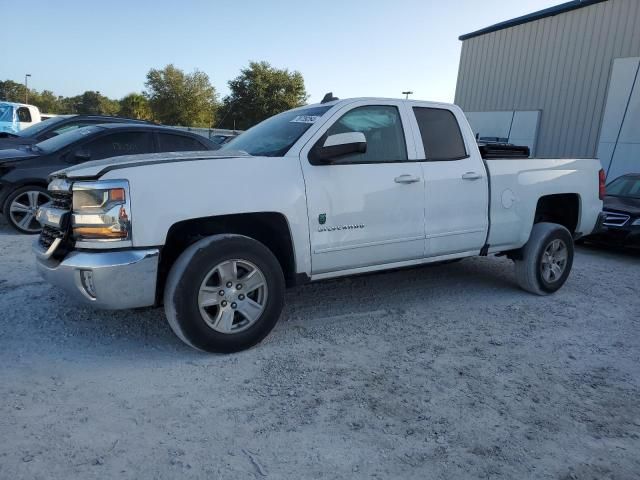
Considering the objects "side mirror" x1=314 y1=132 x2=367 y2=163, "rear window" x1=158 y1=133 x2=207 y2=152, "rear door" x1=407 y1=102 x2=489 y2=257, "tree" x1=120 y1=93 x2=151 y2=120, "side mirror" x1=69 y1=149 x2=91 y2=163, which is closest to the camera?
"side mirror" x1=314 y1=132 x2=367 y2=163

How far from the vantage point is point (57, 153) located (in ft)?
23.2

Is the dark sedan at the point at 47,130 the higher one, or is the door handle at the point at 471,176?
the dark sedan at the point at 47,130

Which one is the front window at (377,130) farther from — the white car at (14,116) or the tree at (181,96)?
the tree at (181,96)

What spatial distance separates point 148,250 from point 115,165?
1.92ft

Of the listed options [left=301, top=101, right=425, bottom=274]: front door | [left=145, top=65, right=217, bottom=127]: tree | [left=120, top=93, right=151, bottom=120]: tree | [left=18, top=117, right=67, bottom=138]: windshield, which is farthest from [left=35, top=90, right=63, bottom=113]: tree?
[left=301, top=101, right=425, bottom=274]: front door

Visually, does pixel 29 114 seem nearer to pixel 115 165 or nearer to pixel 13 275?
pixel 13 275

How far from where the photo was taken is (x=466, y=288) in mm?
5336

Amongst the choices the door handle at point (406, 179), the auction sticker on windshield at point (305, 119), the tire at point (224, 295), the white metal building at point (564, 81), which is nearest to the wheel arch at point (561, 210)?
the door handle at point (406, 179)

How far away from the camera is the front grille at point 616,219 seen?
775cm

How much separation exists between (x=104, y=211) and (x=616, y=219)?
773cm

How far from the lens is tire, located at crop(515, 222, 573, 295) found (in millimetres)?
5012

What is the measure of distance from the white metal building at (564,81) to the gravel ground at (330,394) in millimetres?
10200

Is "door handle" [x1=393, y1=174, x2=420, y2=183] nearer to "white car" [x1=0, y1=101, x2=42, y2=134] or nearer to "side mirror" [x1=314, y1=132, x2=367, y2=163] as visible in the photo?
"side mirror" [x1=314, y1=132, x2=367, y2=163]

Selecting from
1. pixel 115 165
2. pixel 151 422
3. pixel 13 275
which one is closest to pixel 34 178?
pixel 13 275
